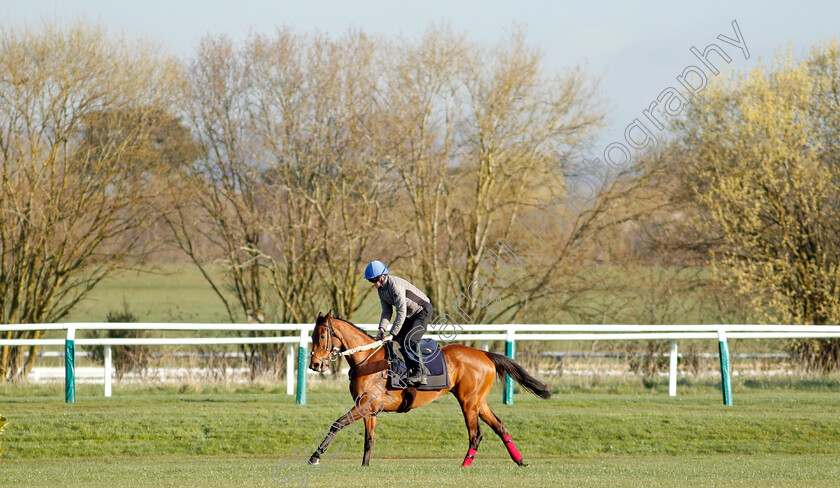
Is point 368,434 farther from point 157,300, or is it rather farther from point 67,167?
point 157,300

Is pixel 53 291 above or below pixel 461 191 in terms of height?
below

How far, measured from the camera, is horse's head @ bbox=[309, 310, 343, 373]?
8.60m

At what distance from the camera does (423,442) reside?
11414 millimetres

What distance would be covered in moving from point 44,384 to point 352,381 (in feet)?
31.2

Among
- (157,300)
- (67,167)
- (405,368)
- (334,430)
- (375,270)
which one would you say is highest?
(67,167)

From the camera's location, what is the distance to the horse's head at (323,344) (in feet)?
28.2

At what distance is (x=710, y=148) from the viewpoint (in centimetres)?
2219

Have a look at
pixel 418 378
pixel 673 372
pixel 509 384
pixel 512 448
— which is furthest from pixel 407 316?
pixel 673 372

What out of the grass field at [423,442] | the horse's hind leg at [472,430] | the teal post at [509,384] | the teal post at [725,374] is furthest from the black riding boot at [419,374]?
the teal post at [725,374]

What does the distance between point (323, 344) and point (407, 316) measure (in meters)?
0.88

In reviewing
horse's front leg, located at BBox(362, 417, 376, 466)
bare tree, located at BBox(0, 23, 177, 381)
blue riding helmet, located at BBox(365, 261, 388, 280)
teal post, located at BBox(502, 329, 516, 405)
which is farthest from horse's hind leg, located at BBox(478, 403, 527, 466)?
bare tree, located at BBox(0, 23, 177, 381)

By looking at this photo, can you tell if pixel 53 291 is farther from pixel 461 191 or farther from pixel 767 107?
pixel 767 107

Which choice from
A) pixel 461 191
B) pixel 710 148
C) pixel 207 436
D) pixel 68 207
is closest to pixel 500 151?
pixel 461 191

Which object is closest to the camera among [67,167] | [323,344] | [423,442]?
[323,344]
